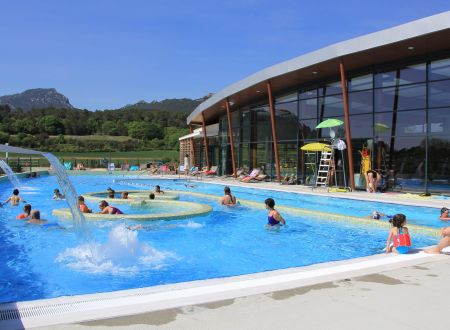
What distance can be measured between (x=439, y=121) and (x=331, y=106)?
4.73m

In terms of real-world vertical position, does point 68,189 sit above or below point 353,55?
below

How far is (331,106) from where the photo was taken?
58.5 feet

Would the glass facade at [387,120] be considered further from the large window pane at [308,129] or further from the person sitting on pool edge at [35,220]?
the person sitting on pool edge at [35,220]

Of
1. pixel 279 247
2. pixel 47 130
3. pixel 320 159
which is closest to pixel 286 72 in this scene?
pixel 320 159

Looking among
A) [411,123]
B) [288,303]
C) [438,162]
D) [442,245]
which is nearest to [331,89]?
[411,123]

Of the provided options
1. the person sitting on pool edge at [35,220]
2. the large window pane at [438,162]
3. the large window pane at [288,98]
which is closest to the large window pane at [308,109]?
the large window pane at [288,98]

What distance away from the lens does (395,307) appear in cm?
362

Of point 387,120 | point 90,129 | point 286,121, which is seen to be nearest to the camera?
point 387,120

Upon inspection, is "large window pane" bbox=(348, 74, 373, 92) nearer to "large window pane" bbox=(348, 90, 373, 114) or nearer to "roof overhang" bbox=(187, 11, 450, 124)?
"large window pane" bbox=(348, 90, 373, 114)

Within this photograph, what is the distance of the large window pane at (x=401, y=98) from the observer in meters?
14.5

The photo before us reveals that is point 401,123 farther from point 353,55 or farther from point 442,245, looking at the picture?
point 442,245

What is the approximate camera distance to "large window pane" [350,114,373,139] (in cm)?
1609

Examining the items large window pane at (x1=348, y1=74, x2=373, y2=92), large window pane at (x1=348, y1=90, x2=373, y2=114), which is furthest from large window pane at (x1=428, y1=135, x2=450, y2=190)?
large window pane at (x1=348, y1=74, x2=373, y2=92)

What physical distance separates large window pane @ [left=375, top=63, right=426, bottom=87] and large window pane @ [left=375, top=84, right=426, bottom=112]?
199 millimetres
